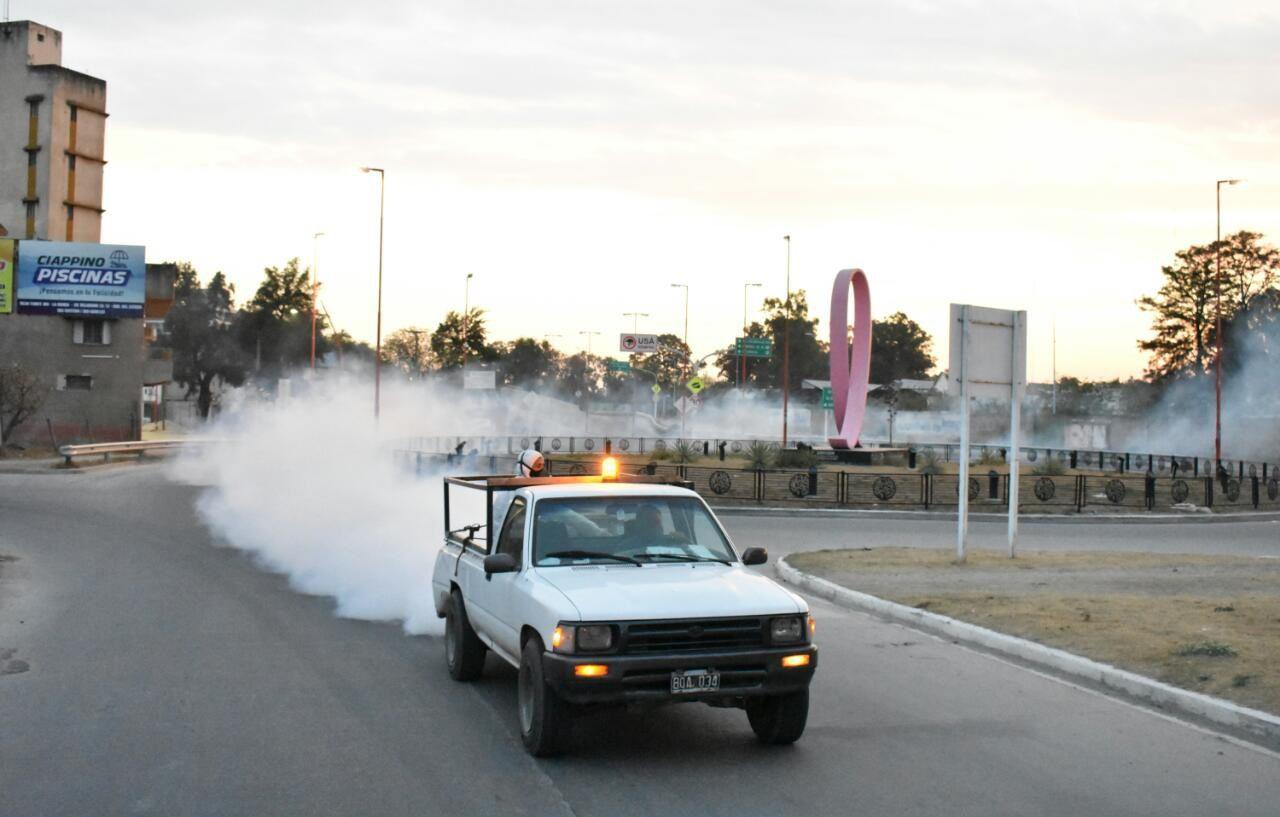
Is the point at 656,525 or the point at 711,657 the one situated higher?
the point at 656,525

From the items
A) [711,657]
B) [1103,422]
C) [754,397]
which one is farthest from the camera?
[754,397]

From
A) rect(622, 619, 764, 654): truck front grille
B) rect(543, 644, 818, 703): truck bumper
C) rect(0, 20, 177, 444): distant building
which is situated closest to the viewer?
rect(543, 644, 818, 703): truck bumper

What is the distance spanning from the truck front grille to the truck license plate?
0.43 feet

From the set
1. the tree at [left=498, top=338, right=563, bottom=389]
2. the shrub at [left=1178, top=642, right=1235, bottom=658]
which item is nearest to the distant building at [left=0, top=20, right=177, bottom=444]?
the shrub at [left=1178, top=642, right=1235, bottom=658]

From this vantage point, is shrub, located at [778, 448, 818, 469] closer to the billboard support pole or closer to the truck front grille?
the billboard support pole

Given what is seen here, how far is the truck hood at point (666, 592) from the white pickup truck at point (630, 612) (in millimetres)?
10

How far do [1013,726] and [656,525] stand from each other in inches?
106

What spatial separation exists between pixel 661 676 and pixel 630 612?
39cm

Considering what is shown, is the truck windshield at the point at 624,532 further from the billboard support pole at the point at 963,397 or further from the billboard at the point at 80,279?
the billboard at the point at 80,279

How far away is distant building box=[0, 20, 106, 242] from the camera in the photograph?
191 ft

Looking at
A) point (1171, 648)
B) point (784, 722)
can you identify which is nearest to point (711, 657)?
point (784, 722)

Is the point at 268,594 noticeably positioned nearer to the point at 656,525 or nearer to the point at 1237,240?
the point at 656,525

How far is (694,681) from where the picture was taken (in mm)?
6723

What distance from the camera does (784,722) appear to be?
283 inches
